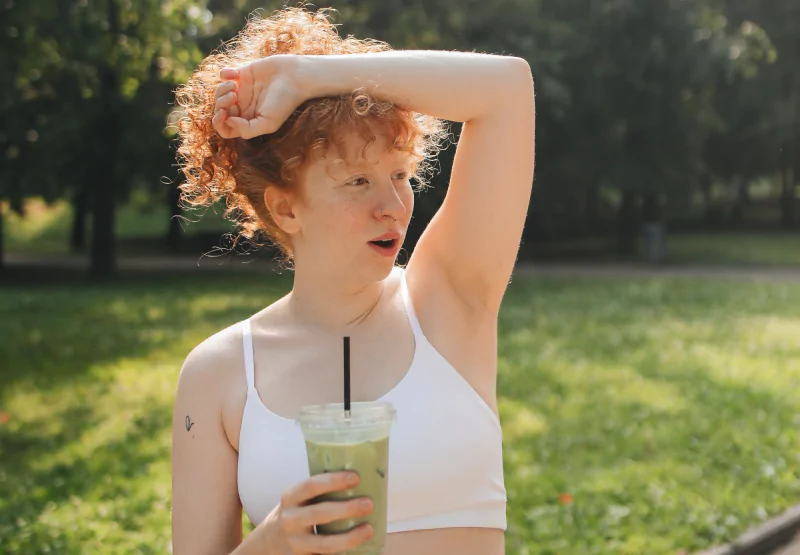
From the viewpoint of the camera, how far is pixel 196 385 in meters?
1.90

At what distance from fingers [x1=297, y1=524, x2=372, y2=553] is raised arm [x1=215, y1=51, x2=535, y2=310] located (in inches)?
27.3

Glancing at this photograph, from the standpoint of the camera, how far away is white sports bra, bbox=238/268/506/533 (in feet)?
5.88

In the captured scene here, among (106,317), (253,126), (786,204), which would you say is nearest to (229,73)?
(253,126)

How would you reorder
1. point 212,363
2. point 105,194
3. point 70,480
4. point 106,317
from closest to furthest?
1. point 212,363
2. point 70,480
3. point 106,317
4. point 105,194

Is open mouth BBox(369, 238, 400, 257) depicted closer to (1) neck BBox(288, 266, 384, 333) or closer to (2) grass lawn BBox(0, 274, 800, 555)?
(1) neck BBox(288, 266, 384, 333)

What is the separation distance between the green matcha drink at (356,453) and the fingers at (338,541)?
0.02m

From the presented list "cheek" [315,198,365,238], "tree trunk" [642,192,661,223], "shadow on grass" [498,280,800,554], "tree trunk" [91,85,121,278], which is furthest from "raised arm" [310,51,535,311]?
"tree trunk" [642,192,661,223]

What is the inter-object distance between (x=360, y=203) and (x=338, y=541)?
675mm

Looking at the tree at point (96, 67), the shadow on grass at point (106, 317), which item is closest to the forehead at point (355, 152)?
the shadow on grass at point (106, 317)

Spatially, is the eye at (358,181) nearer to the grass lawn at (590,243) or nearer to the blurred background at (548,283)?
the blurred background at (548,283)

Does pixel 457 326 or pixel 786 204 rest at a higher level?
pixel 457 326

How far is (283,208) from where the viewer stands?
2008 millimetres

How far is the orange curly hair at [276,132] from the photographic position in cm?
186

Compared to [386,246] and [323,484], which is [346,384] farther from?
[386,246]
